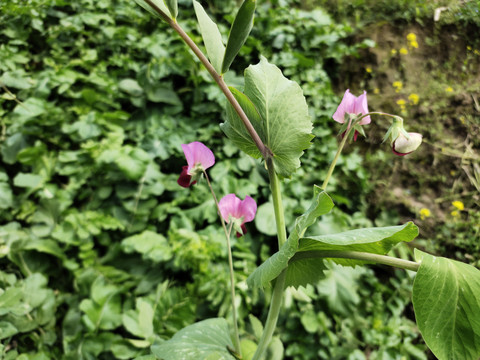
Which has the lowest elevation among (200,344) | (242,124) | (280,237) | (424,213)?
(424,213)

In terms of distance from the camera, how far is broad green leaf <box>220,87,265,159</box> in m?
0.44

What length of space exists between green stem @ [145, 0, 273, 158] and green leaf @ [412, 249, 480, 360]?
0.24 metres

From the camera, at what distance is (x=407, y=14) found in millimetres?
1936

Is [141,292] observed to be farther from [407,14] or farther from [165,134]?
[407,14]

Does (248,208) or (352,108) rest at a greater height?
(352,108)

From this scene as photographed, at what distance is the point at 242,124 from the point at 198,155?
9cm

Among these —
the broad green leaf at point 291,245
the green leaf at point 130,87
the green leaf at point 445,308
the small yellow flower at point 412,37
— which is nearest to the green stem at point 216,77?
the broad green leaf at point 291,245

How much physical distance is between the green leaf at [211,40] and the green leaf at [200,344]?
447mm

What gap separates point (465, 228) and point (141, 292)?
1398mm

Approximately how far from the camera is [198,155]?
20.4 inches

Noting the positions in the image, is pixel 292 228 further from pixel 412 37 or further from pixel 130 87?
pixel 412 37

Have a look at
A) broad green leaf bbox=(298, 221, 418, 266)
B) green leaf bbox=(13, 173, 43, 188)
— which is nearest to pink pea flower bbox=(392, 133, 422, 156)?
broad green leaf bbox=(298, 221, 418, 266)

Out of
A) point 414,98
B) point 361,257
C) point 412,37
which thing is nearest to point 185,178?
point 361,257

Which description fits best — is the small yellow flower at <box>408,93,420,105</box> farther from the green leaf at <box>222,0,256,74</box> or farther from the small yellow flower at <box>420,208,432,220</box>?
the green leaf at <box>222,0,256,74</box>
